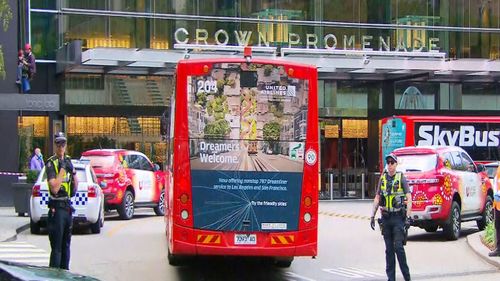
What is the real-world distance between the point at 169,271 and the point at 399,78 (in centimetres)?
2281

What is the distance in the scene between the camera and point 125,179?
73.3 feet

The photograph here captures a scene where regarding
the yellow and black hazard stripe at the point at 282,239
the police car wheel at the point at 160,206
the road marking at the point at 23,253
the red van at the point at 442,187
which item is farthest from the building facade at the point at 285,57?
the yellow and black hazard stripe at the point at 282,239

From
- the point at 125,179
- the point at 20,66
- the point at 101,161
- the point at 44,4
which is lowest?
the point at 125,179

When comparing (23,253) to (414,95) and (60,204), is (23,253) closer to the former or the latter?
(60,204)

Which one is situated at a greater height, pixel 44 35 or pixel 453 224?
pixel 44 35

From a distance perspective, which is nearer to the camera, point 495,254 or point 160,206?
point 495,254

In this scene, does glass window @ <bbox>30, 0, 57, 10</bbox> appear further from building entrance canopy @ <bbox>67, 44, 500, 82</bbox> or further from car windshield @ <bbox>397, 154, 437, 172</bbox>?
car windshield @ <bbox>397, 154, 437, 172</bbox>

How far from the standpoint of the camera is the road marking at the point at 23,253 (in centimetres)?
1410

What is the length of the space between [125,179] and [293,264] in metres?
9.08

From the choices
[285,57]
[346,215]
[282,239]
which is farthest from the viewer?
[285,57]

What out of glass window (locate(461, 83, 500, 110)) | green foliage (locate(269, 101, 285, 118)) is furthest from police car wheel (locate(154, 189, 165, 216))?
glass window (locate(461, 83, 500, 110))

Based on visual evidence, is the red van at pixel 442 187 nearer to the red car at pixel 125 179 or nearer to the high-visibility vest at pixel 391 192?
the high-visibility vest at pixel 391 192

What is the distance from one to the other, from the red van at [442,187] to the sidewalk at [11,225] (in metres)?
9.00

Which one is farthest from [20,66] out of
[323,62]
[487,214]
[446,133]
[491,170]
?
[487,214]
